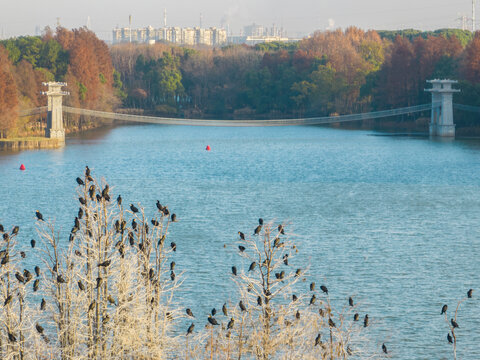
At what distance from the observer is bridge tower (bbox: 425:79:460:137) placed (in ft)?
211

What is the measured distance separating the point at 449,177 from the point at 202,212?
15.3 m

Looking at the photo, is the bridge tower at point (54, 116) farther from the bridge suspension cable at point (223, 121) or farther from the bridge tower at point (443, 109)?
the bridge tower at point (443, 109)

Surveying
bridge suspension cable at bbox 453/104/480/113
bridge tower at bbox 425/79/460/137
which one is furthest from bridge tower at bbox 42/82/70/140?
bridge suspension cable at bbox 453/104/480/113

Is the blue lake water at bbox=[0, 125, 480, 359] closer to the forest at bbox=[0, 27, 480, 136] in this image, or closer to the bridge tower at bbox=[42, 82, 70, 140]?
the bridge tower at bbox=[42, 82, 70, 140]

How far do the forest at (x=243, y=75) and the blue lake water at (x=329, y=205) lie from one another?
833cm

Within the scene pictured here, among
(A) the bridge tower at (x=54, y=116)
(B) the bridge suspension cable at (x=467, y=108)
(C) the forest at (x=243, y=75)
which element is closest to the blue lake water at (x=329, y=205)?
(A) the bridge tower at (x=54, y=116)

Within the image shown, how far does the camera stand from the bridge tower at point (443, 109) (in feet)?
211

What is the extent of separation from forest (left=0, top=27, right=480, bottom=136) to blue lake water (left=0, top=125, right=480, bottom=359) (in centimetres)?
833

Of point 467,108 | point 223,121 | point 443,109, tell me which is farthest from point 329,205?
point 223,121

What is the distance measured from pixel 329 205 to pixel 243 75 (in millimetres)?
65026

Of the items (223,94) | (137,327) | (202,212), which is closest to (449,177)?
(202,212)

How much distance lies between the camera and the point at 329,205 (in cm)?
3447

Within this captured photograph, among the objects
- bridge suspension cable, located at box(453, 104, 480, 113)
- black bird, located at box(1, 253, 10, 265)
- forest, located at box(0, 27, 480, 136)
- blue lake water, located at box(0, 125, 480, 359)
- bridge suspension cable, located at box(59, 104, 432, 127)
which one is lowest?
blue lake water, located at box(0, 125, 480, 359)

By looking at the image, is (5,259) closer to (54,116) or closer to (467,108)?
(54,116)
